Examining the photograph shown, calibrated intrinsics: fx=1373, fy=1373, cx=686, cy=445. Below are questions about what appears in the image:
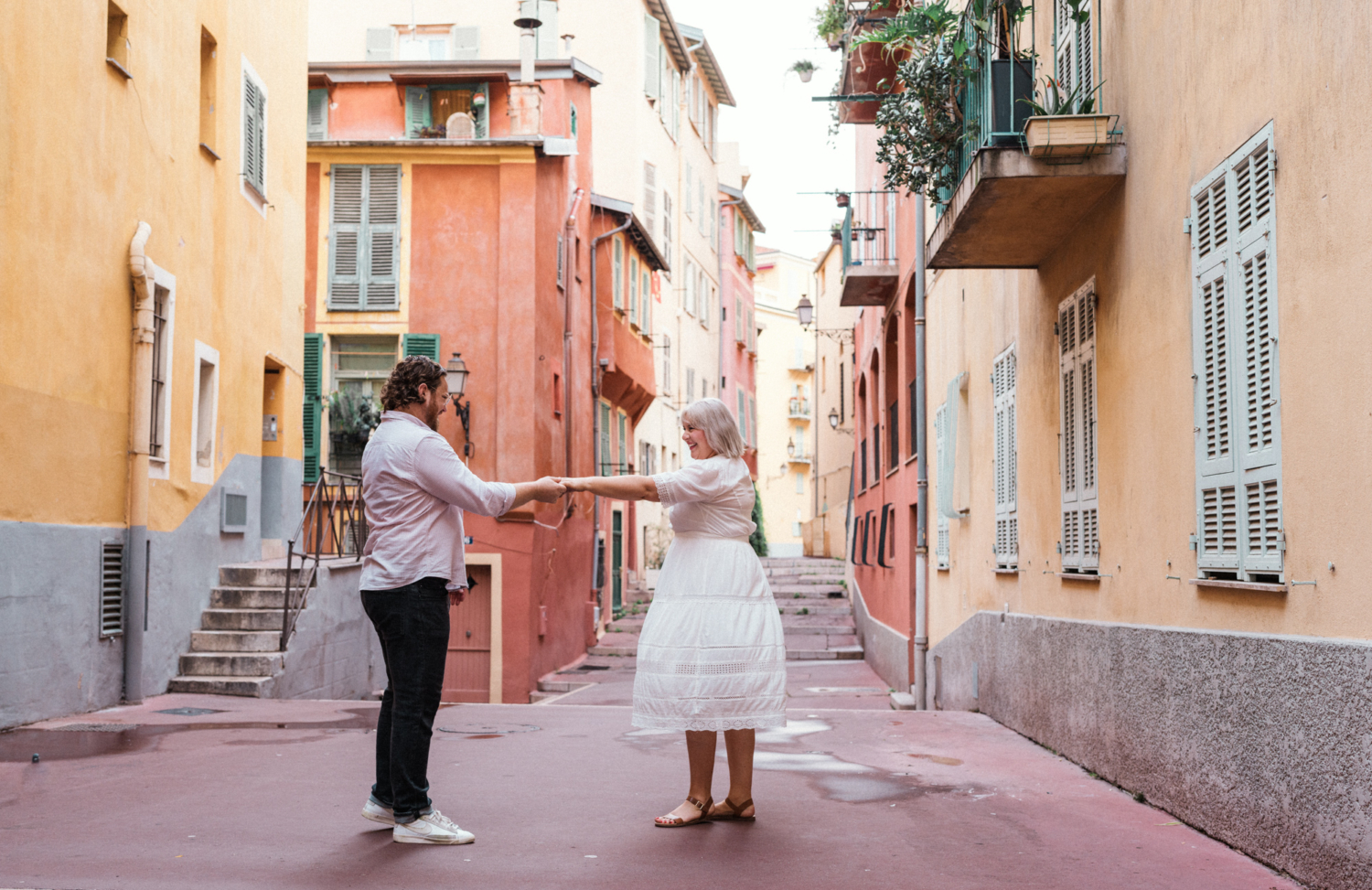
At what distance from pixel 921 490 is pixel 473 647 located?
8.03m

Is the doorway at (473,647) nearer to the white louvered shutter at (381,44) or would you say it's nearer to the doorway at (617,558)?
the doorway at (617,558)

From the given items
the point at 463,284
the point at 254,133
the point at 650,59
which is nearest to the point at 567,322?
the point at 463,284

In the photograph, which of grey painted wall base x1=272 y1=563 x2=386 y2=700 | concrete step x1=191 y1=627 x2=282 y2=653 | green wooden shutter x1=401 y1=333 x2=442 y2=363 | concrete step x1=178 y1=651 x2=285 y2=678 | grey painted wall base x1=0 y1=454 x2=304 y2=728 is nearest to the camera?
grey painted wall base x1=0 y1=454 x2=304 y2=728

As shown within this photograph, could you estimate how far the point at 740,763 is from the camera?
5.83 meters

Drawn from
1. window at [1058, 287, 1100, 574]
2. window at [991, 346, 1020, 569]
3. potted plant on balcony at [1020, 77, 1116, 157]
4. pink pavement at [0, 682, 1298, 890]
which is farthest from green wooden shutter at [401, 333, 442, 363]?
potted plant on balcony at [1020, 77, 1116, 157]

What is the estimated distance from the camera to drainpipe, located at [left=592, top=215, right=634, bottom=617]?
26.0 meters

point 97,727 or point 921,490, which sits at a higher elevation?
point 921,490

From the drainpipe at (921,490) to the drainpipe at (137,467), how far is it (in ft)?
28.8

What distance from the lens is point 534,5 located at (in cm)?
2795

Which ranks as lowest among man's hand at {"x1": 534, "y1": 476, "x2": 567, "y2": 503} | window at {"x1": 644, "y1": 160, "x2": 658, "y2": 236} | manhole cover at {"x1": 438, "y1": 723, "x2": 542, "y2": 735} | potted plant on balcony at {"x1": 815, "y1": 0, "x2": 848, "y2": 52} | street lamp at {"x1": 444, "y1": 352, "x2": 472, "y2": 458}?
manhole cover at {"x1": 438, "y1": 723, "x2": 542, "y2": 735}

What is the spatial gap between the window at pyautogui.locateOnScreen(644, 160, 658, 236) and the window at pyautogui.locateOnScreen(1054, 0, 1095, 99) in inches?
938

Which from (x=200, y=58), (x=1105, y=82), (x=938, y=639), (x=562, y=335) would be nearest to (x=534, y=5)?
(x=562, y=335)

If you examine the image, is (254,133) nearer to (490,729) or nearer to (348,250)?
(348,250)

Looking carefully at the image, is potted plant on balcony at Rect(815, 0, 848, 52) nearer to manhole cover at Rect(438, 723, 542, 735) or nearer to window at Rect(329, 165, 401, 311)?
manhole cover at Rect(438, 723, 542, 735)
